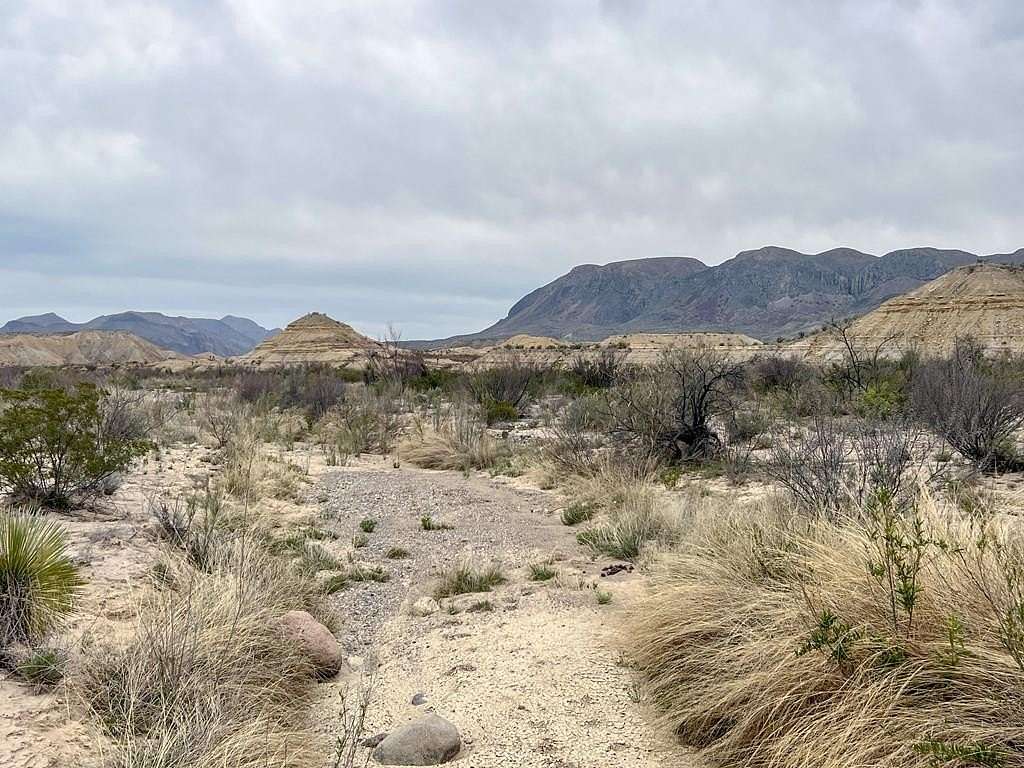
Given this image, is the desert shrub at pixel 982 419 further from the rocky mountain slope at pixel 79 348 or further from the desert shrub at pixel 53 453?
the rocky mountain slope at pixel 79 348

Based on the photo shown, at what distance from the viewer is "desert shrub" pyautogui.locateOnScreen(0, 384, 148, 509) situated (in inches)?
284

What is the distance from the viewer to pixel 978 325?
38250mm

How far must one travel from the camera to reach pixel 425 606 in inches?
233

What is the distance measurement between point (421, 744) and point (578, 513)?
18.2ft

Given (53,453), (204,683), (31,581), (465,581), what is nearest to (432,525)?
(465,581)

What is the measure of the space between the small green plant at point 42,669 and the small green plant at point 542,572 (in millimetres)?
3880

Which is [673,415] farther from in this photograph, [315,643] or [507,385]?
[507,385]

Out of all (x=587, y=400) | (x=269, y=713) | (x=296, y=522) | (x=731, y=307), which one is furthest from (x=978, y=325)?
(x=731, y=307)

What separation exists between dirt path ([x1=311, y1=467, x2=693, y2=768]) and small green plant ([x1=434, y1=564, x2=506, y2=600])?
138mm

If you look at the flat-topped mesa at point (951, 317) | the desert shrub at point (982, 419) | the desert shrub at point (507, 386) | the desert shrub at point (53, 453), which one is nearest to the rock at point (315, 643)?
the desert shrub at point (53, 453)

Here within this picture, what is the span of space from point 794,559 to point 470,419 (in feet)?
36.4

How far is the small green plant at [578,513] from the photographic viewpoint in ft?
29.2

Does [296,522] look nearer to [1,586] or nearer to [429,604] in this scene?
[429,604]

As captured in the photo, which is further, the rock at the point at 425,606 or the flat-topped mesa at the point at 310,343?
the flat-topped mesa at the point at 310,343
